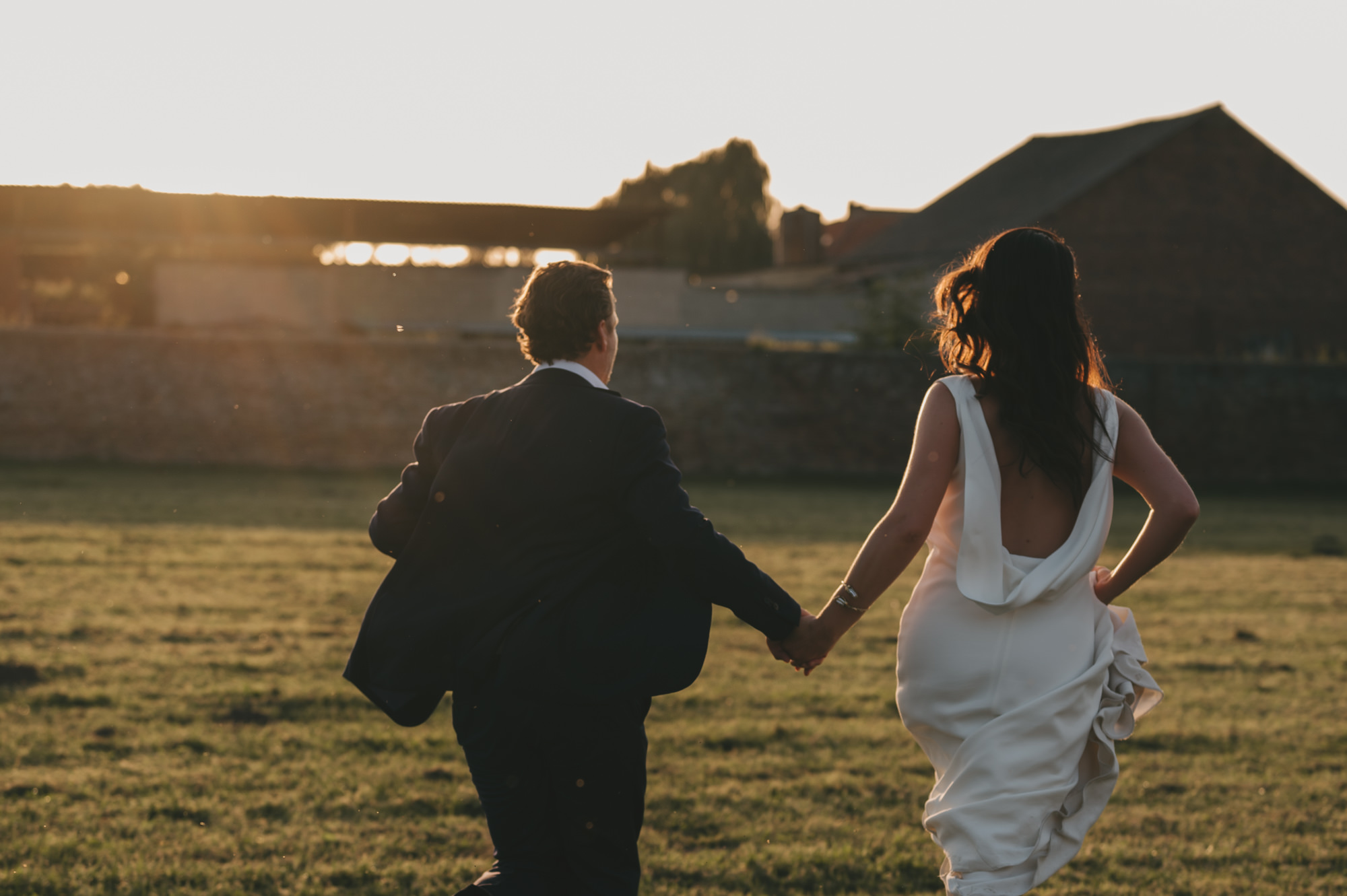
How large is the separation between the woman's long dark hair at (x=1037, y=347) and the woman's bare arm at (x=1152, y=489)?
10 cm

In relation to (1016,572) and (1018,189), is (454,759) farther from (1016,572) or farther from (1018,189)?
(1018,189)

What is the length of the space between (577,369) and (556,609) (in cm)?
55

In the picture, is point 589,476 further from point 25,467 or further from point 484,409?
point 25,467

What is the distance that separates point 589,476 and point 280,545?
9.72m

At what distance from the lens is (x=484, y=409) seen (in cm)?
245

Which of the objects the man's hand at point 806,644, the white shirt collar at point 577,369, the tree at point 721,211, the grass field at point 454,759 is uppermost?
the tree at point 721,211

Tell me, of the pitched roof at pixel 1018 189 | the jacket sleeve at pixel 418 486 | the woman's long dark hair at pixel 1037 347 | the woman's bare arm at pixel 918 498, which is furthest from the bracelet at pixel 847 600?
the pitched roof at pixel 1018 189

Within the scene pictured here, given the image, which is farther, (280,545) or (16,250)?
(16,250)

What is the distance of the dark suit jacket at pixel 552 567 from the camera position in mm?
2289

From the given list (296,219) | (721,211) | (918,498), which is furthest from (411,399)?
(721,211)

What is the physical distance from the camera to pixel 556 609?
7.57 ft

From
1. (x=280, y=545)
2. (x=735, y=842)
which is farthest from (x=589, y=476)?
(x=280, y=545)

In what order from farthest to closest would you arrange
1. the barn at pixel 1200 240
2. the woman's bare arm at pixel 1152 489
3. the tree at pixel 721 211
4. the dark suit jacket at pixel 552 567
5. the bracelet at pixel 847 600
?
the tree at pixel 721 211
the barn at pixel 1200 240
the bracelet at pixel 847 600
the woman's bare arm at pixel 1152 489
the dark suit jacket at pixel 552 567

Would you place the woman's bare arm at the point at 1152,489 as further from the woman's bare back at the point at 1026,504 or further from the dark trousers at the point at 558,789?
the dark trousers at the point at 558,789
